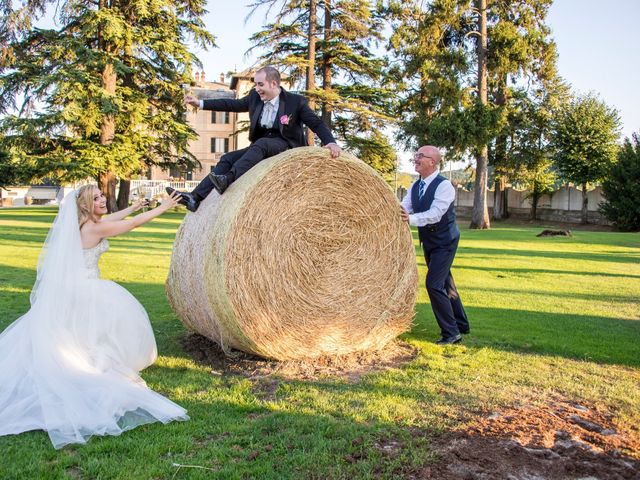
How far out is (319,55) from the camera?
105ft

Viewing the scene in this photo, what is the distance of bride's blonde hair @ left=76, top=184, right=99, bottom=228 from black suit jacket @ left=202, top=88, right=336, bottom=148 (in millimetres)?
1435

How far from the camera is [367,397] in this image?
15.0ft

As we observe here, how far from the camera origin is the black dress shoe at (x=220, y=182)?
5.38 metres

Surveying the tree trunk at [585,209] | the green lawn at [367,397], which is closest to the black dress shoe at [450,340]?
the green lawn at [367,397]

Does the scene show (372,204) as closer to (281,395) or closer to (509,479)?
(281,395)

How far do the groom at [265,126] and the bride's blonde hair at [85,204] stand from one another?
83 centimetres

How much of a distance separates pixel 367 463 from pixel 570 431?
5.01 ft

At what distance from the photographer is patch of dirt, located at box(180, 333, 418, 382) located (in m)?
5.24

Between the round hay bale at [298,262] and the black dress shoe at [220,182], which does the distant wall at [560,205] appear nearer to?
the round hay bale at [298,262]

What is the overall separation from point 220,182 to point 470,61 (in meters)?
28.1

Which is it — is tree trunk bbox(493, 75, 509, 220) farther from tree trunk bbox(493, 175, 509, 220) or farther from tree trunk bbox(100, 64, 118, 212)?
tree trunk bbox(100, 64, 118, 212)

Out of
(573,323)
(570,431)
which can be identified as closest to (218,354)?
(570,431)

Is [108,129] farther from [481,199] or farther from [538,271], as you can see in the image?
[538,271]

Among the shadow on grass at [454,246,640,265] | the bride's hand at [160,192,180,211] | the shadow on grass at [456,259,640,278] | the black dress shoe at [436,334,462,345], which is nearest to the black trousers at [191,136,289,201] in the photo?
the bride's hand at [160,192,180,211]
